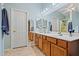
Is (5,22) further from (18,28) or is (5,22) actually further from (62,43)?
(62,43)

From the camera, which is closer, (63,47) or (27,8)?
(63,47)

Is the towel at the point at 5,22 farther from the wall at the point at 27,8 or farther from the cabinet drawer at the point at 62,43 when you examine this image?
the cabinet drawer at the point at 62,43

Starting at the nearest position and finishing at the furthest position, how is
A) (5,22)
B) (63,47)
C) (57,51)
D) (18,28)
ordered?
(63,47)
(57,51)
(5,22)
(18,28)

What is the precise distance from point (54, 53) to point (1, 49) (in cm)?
119

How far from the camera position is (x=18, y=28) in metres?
3.48

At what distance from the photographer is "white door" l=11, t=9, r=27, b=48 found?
129 inches

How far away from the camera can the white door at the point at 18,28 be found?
3.28 metres

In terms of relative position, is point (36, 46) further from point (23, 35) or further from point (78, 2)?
point (78, 2)

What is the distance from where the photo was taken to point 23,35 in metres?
3.41

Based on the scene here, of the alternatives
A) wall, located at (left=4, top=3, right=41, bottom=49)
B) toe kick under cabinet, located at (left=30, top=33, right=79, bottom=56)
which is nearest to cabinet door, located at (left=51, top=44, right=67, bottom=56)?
toe kick under cabinet, located at (left=30, top=33, right=79, bottom=56)

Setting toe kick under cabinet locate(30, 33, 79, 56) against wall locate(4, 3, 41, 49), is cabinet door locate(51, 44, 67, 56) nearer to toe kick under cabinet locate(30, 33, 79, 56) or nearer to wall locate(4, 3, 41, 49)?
toe kick under cabinet locate(30, 33, 79, 56)

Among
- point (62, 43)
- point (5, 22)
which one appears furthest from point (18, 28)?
point (62, 43)

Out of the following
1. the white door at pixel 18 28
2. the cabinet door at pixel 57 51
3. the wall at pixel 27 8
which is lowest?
the cabinet door at pixel 57 51

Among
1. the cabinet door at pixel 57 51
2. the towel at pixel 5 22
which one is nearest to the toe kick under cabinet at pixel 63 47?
the cabinet door at pixel 57 51
